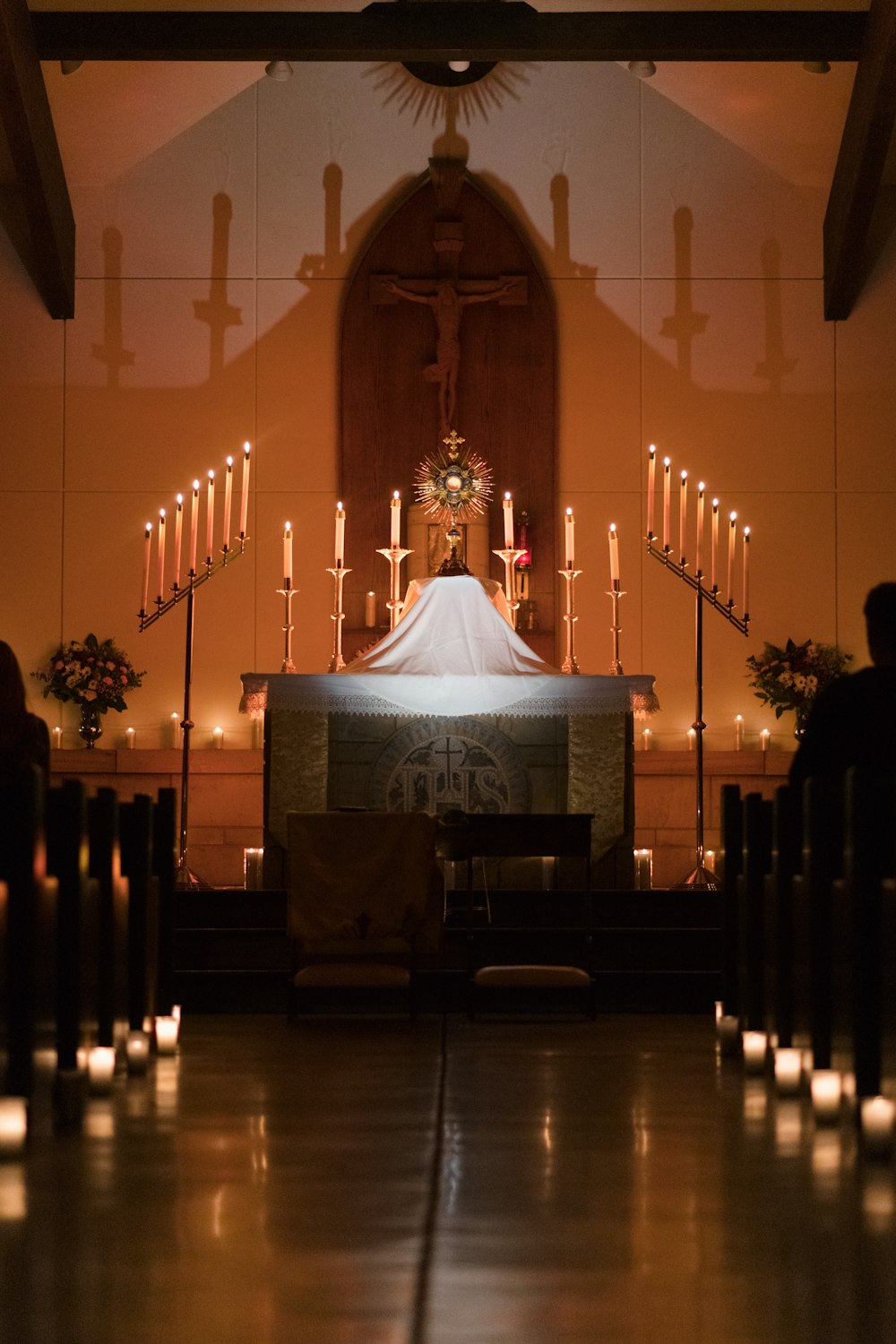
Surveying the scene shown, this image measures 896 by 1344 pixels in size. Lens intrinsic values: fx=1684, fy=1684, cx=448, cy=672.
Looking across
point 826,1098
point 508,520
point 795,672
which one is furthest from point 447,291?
point 826,1098

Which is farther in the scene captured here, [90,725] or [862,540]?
[862,540]

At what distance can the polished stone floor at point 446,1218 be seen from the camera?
181 cm

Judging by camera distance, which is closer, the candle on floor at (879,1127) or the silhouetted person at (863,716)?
the candle on floor at (879,1127)

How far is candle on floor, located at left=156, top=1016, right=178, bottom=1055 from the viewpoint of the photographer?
4574mm

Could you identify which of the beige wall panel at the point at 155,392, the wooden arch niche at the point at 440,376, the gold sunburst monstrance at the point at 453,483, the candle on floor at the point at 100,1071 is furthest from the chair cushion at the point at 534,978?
the beige wall panel at the point at 155,392

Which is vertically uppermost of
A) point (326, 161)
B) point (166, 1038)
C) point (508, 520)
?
point (326, 161)

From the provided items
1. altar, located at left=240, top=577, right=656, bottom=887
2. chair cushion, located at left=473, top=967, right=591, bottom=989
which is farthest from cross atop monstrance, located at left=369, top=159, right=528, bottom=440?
chair cushion, located at left=473, top=967, right=591, bottom=989

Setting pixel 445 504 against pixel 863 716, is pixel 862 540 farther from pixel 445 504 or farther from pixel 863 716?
pixel 863 716

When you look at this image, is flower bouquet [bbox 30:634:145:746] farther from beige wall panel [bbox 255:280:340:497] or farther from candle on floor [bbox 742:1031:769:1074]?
candle on floor [bbox 742:1031:769:1074]

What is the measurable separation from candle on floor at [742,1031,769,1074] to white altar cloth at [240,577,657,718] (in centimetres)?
277

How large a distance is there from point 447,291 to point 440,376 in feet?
1.56

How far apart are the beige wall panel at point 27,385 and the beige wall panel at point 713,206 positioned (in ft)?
11.6

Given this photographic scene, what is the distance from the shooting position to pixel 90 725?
30.3ft

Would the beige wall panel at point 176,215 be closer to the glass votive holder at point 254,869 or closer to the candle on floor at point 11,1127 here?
the glass votive holder at point 254,869
